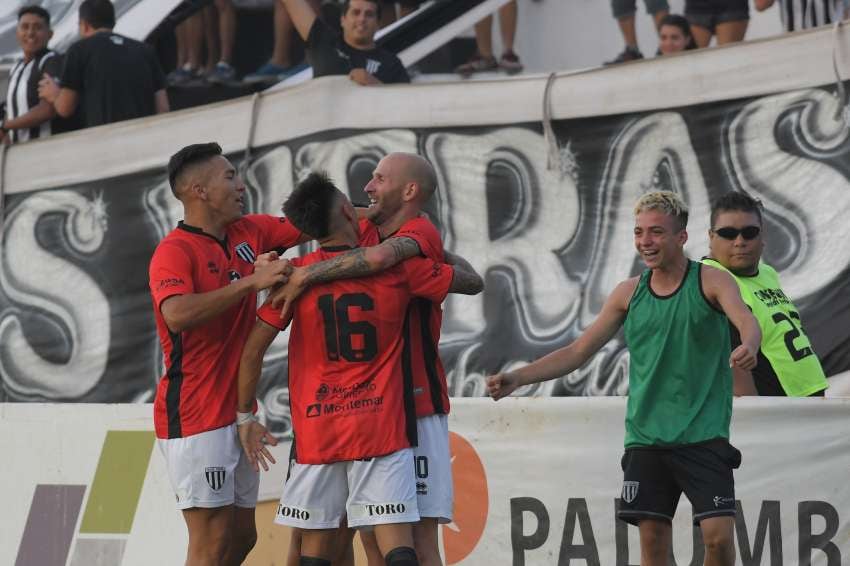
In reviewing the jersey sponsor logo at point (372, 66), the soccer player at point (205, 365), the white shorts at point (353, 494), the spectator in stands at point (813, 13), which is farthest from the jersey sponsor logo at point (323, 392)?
the spectator in stands at point (813, 13)

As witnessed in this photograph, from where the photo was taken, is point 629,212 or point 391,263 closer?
point 391,263

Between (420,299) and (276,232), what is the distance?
0.91m

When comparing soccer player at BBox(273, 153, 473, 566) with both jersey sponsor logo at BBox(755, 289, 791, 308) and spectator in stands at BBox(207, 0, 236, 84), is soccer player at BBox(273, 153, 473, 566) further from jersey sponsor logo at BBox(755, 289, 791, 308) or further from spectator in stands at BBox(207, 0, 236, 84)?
spectator in stands at BBox(207, 0, 236, 84)

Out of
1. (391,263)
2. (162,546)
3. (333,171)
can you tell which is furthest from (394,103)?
(391,263)

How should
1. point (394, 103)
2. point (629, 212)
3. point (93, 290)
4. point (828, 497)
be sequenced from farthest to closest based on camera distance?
point (93, 290) → point (394, 103) → point (629, 212) → point (828, 497)

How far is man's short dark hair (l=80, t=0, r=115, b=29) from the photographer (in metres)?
10.8

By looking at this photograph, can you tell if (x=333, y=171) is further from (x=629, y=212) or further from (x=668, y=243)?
(x=668, y=243)

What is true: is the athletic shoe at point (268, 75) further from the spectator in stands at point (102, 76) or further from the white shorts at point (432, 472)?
the white shorts at point (432, 472)

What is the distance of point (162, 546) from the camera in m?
8.17

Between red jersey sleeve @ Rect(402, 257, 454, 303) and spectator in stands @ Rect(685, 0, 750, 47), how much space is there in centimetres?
474

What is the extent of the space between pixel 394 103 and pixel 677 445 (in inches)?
150

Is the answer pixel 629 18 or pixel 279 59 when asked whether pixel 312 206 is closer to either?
pixel 279 59

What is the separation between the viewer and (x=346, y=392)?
612 centimetres

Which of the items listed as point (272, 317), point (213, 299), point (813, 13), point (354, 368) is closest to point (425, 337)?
point (354, 368)
